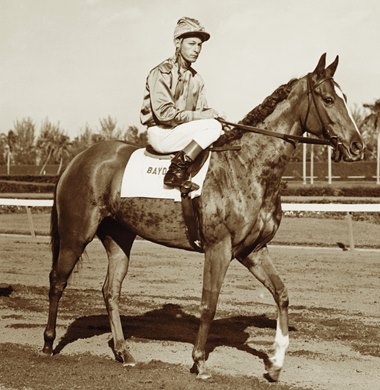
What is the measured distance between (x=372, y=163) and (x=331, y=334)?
64.0m

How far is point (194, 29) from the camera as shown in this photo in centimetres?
598

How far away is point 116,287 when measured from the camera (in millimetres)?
6582

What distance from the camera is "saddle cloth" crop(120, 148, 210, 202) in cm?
596

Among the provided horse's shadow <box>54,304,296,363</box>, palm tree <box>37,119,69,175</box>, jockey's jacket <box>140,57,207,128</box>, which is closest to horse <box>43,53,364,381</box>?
jockey's jacket <box>140,57,207,128</box>

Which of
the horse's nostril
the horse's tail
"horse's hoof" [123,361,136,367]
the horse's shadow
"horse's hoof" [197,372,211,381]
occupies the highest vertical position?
the horse's nostril

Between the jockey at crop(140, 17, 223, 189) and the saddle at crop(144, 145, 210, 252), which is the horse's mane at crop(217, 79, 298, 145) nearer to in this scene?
the jockey at crop(140, 17, 223, 189)

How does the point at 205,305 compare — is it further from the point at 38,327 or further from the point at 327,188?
the point at 327,188

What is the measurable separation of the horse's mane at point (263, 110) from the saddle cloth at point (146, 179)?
309 millimetres

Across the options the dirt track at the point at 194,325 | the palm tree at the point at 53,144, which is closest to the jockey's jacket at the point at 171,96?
the dirt track at the point at 194,325

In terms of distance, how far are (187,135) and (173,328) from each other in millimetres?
2501

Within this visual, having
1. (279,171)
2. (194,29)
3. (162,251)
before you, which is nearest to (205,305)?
(279,171)

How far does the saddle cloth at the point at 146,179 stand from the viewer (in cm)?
596

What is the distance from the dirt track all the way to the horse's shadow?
11mm

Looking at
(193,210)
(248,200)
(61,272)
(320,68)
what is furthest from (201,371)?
(320,68)
